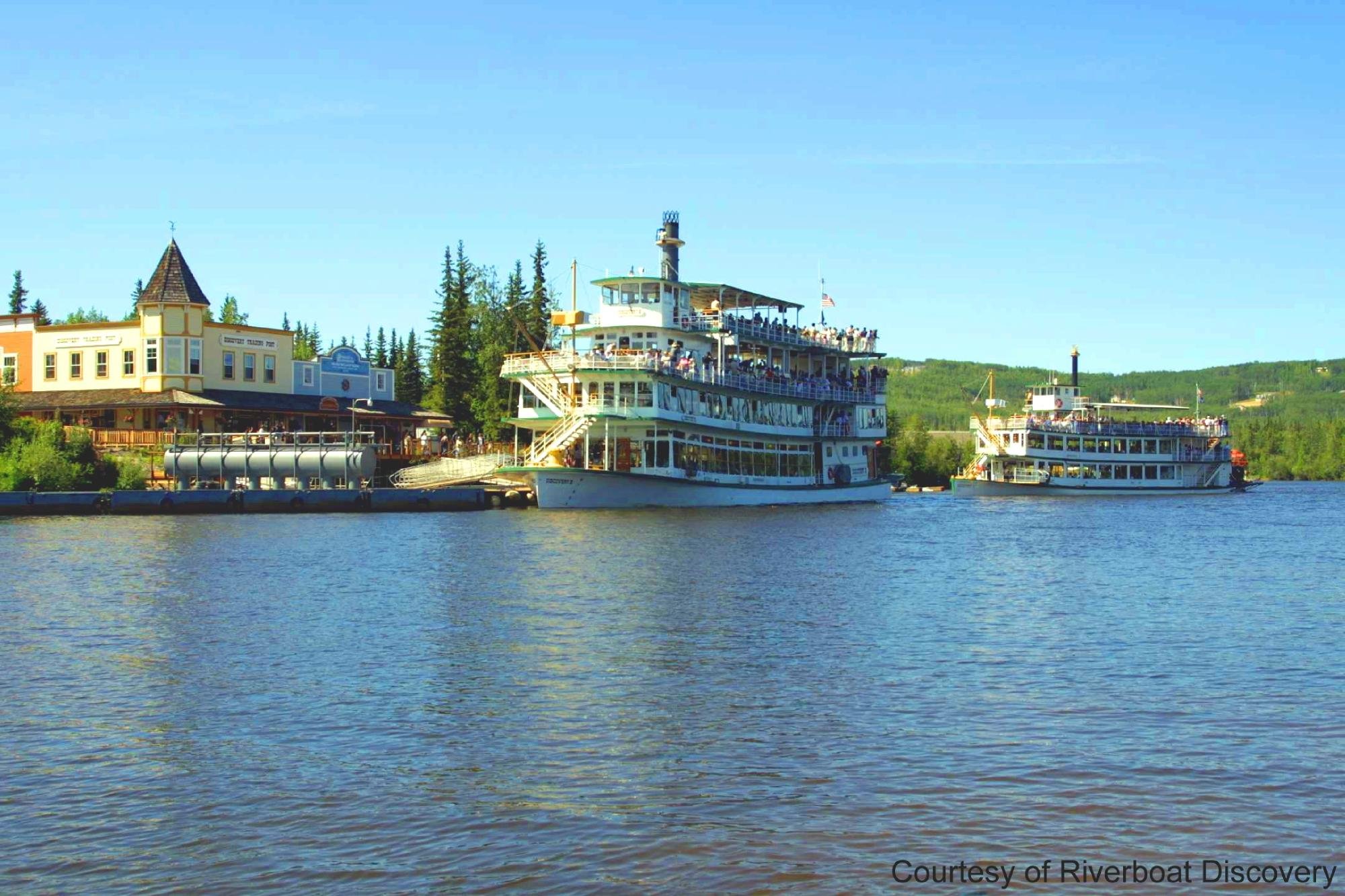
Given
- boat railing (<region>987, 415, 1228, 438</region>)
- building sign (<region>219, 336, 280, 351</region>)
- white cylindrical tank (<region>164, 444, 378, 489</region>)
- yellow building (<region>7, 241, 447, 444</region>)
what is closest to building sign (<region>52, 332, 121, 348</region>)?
yellow building (<region>7, 241, 447, 444</region>)

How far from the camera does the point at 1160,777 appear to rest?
1457cm

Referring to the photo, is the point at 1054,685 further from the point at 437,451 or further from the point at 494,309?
the point at 494,309

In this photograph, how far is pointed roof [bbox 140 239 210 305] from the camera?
234 feet

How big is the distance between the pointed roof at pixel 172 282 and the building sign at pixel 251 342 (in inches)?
94.1

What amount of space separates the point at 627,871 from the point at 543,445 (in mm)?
48162

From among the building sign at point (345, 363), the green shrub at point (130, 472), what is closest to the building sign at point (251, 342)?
the building sign at point (345, 363)

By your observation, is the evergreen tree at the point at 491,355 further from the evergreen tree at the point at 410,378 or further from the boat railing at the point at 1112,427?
the boat railing at the point at 1112,427

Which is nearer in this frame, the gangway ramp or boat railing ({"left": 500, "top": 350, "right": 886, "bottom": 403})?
boat railing ({"left": 500, "top": 350, "right": 886, "bottom": 403})

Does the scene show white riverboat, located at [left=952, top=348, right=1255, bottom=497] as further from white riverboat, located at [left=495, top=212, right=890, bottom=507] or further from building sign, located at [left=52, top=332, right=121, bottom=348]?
building sign, located at [left=52, top=332, right=121, bottom=348]

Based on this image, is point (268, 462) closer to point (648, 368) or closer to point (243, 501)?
point (243, 501)

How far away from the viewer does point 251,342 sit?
245ft

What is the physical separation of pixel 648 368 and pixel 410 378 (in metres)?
54.8

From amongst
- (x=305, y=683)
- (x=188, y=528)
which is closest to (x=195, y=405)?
(x=188, y=528)

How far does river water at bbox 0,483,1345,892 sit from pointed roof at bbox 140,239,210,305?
38784 mm
